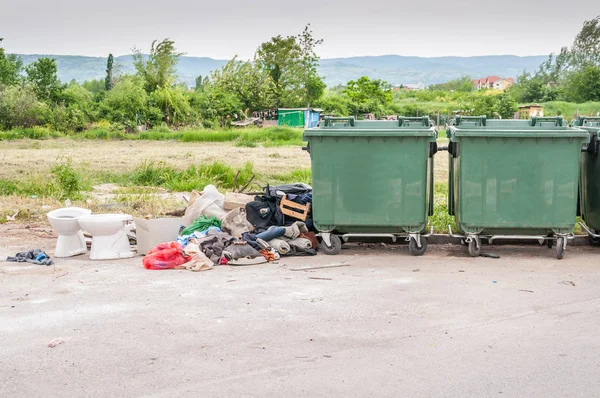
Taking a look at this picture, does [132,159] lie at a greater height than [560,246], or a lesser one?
lesser

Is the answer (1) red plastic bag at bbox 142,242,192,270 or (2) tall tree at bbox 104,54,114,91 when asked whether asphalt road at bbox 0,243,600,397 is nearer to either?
(1) red plastic bag at bbox 142,242,192,270

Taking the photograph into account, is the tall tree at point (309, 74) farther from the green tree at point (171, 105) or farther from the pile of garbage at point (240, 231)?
the pile of garbage at point (240, 231)

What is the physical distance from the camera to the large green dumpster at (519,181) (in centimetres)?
833

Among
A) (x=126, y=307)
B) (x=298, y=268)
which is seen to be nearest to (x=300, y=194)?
(x=298, y=268)

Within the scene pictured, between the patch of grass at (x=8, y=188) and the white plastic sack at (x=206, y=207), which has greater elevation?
the white plastic sack at (x=206, y=207)

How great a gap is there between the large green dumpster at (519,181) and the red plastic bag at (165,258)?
3087 mm

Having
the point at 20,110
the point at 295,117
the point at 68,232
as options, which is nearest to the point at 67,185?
the point at 68,232

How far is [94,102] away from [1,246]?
36.7 meters

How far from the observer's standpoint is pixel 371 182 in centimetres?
855

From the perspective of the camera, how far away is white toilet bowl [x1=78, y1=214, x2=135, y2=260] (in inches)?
332

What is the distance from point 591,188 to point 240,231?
4.12 metres

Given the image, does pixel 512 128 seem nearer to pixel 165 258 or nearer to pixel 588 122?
pixel 588 122

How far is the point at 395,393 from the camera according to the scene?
437 cm

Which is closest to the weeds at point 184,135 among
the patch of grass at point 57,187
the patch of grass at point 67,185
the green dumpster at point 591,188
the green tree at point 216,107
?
the green tree at point 216,107
